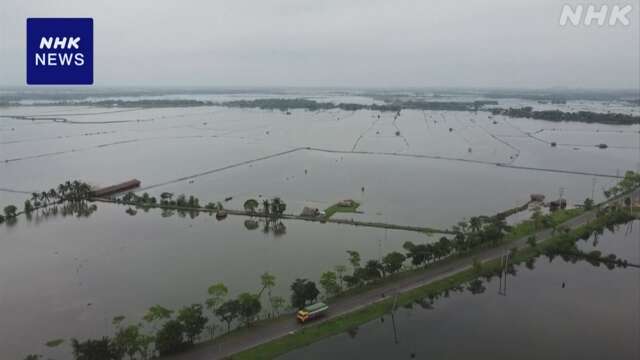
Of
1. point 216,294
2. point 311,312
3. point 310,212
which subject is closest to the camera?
point 311,312

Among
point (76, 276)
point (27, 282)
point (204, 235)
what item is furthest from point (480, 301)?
point (27, 282)

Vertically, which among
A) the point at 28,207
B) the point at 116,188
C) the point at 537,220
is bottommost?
the point at 28,207

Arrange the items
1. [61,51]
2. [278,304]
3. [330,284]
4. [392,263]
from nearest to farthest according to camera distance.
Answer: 1. [61,51]
2. [278,304]
3. [330,284]
4. [392,263]

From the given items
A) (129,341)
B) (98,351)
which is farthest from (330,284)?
(98,351)

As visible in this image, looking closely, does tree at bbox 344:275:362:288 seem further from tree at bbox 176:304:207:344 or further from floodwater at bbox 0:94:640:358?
tree at bbox 176:304:207:344

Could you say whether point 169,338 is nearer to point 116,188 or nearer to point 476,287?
point 476,287

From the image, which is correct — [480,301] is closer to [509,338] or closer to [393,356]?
[509,338]

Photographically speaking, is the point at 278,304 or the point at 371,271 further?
the point at 371,271

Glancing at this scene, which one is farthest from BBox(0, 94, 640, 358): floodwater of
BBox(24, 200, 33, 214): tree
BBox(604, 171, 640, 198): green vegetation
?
BBox(604, 171, 640, 198): green vegetation
